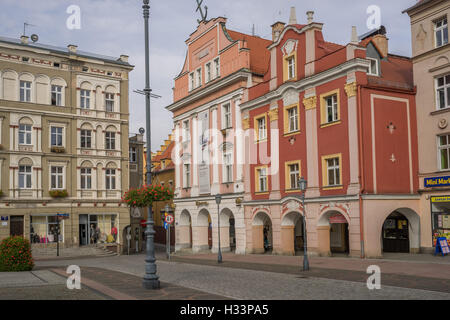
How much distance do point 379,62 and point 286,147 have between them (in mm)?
7542

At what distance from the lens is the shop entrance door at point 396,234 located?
27.8m

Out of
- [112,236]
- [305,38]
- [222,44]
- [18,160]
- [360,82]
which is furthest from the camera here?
[112,236]

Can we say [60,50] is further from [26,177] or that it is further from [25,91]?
[26,177]

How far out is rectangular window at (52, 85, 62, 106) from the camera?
4506cm

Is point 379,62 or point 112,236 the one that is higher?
point 379,62

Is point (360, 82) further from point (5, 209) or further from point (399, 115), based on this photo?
point (5, 209)

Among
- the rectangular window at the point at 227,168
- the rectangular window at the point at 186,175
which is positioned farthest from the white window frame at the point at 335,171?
the rectangular window at the point at 186,175

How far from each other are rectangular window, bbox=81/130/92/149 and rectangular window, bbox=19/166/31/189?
533 centimetres

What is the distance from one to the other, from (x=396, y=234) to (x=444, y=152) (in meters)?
5.35

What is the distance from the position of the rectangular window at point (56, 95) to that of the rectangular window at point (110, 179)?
301 inches

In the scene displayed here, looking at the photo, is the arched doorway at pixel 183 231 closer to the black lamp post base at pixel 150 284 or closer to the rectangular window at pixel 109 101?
the rectangular window at pixel 109 101

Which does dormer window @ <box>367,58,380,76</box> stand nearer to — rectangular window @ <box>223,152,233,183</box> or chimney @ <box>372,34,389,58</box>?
chimney @ <box>372,34,389,58</box>

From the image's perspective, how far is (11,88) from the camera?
140 ft
